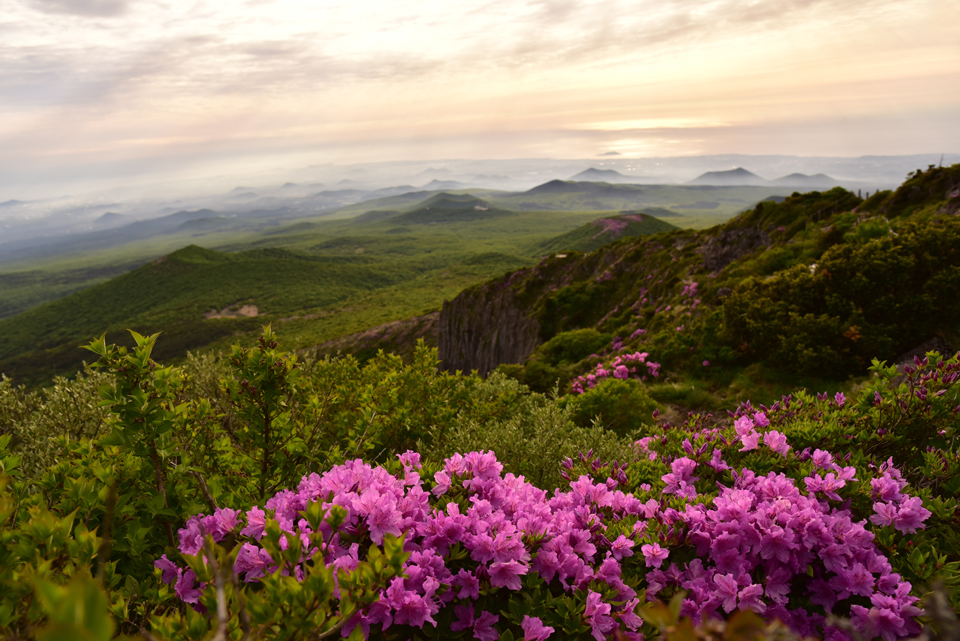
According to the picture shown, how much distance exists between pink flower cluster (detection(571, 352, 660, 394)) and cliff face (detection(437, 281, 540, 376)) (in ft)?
48.5

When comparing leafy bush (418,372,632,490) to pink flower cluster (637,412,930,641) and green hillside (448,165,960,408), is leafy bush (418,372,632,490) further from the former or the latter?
green hillside (448,165,960,408)

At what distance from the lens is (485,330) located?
129ft

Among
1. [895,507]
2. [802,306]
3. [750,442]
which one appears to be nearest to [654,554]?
[750,442]

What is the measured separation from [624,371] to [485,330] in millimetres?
26540

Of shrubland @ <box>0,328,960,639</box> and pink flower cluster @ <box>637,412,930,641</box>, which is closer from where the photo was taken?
shrubland @ <box>0,328,960,639</box>

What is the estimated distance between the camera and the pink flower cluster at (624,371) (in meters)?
13.2

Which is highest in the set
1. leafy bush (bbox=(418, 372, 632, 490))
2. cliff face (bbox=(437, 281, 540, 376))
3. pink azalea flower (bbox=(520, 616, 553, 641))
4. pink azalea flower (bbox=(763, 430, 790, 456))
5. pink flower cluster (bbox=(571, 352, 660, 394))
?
pink azalea flower (bbox=(763, 430, 790, 456))

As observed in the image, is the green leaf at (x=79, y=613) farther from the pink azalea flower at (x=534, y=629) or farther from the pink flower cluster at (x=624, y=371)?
the pink flower cluster at (x=624, y=371)

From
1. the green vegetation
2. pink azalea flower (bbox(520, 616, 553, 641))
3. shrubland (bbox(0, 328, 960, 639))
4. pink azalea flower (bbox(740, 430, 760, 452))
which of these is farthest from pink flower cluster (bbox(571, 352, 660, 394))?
pink azalea flower (bbox(520, 616, 553, 641))

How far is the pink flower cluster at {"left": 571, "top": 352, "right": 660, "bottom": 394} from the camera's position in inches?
518

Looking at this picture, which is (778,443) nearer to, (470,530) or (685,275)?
(470,530)

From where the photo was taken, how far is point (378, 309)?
115750 millimetres

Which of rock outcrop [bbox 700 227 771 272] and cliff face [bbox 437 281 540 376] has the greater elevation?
rock outcrop [bbox 700 227 771 272]

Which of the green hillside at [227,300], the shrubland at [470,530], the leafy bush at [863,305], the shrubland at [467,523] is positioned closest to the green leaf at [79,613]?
the shrubland at [467,523]
